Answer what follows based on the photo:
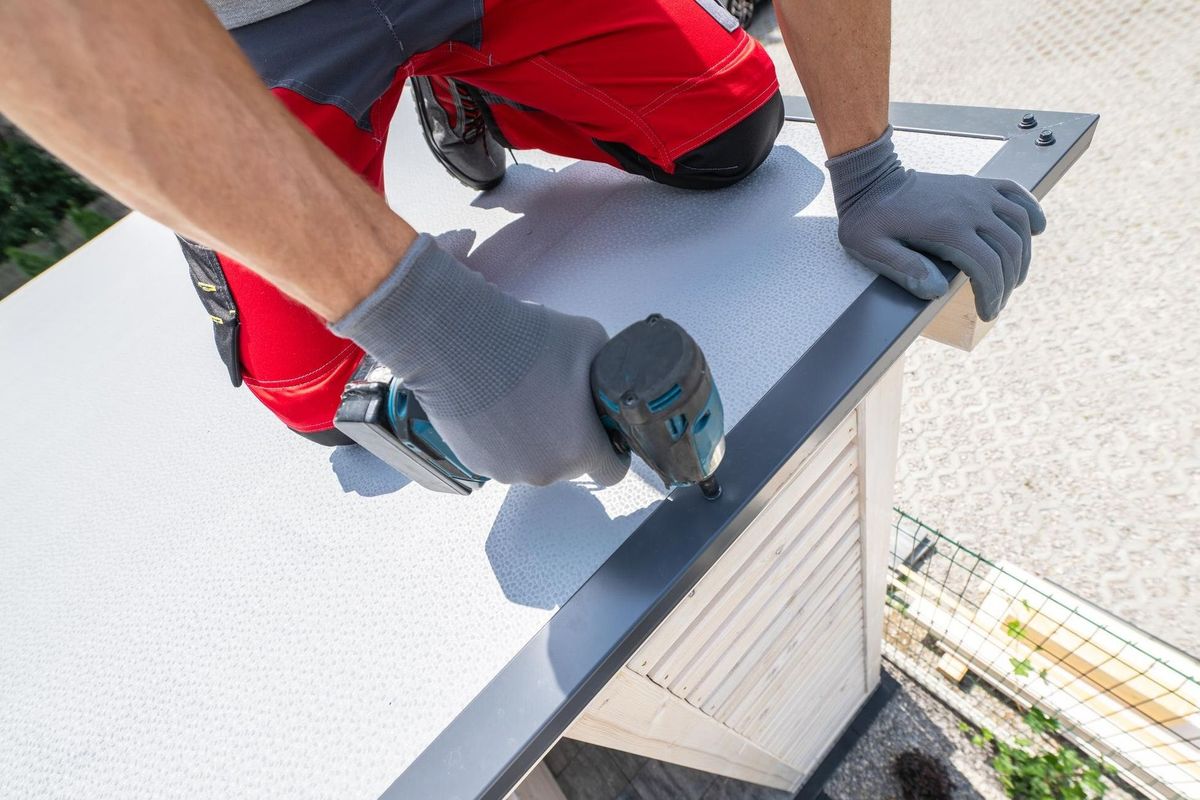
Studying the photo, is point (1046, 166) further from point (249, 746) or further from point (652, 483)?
point (249, 746)

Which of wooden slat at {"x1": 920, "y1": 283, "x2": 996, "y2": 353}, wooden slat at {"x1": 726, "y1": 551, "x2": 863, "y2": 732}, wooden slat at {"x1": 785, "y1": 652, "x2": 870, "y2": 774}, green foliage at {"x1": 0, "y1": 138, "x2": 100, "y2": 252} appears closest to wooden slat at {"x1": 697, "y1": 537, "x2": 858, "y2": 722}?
wooden slat at {"x1": 726, "y1": 551, "x2": 863, "y2": 732}

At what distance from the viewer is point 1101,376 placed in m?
2.66

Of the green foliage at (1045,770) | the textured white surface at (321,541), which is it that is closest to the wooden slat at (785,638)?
the textured white surface at (321,541)

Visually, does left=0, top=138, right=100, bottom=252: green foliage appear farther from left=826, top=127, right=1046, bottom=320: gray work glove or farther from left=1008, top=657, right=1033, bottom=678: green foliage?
left=1008, top=657, right=1033, bottom=678: green foliage

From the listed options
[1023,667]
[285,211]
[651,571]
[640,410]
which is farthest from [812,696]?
[285,211]

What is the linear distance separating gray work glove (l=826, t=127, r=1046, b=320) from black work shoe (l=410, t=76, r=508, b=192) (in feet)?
2.43

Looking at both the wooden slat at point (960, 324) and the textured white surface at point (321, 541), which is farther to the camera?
the wooden slat at point (960, 324)

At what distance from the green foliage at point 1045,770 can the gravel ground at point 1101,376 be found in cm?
57

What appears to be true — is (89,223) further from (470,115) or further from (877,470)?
(877,470)

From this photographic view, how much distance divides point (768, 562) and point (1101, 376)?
2468 mm

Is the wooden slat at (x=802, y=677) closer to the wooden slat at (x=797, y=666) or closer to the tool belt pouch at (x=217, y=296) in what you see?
the wooden slat at (x=797, y=666)

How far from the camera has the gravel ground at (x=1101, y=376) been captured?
2.37 metres

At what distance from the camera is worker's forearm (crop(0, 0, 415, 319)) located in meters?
0.42

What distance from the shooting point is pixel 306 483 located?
3.46 feet
